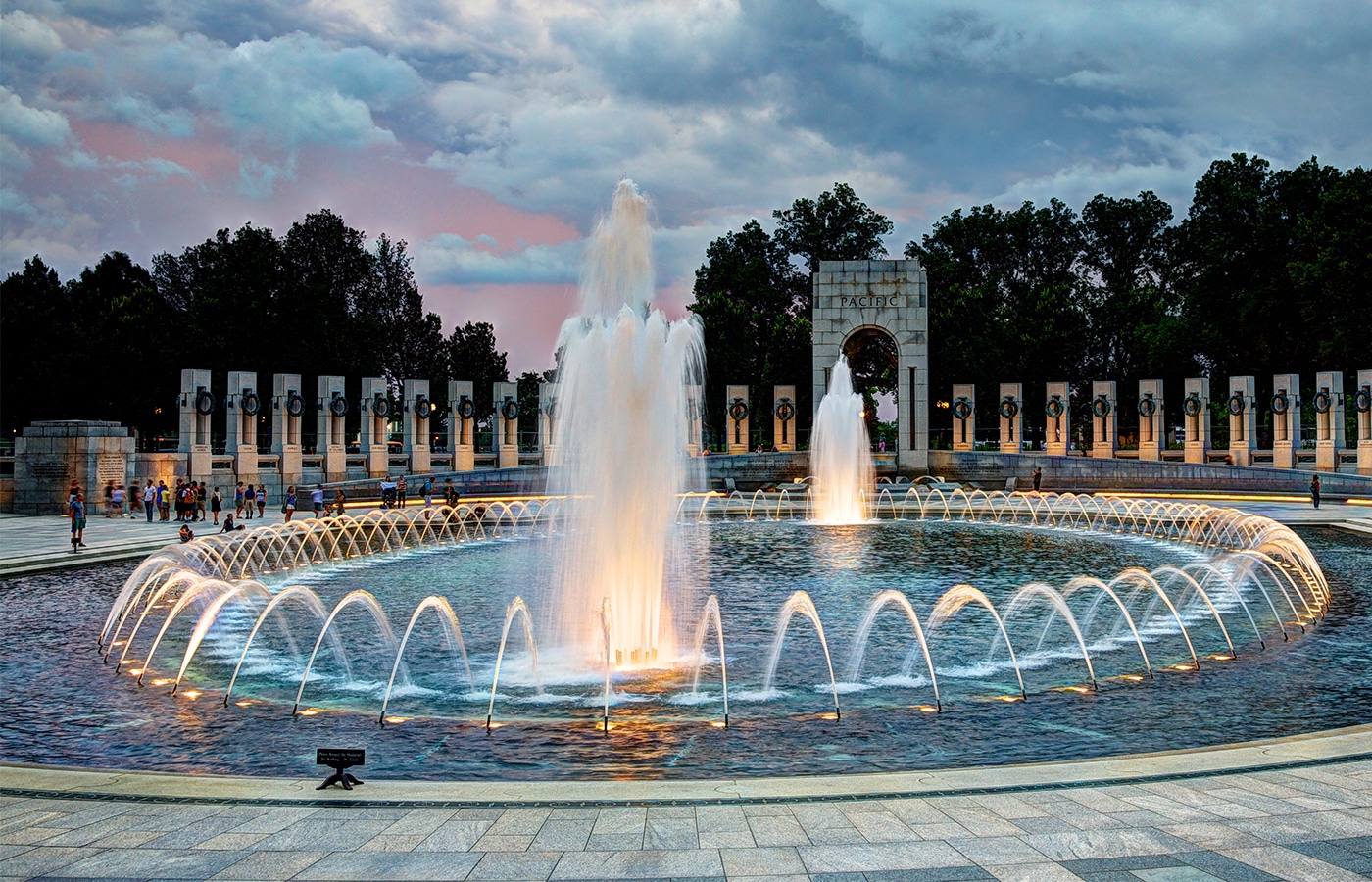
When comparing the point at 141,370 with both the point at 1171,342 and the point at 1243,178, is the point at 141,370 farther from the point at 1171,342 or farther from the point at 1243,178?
the point at 1243,178

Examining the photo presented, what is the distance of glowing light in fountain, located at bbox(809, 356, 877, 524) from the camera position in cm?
3738

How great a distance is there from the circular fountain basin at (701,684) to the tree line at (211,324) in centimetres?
4432

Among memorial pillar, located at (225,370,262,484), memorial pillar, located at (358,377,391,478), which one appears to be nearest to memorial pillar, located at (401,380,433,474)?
memorial pillar, located at (358,377,391,478)

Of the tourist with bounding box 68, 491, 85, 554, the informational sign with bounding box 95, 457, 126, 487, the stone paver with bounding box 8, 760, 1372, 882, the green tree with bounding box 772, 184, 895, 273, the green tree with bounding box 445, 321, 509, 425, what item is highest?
the green tree with bounding box 772, 184, 895, 273

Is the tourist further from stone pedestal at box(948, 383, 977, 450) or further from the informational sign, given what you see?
stone pedestal at box(948, 383, 977, 450)

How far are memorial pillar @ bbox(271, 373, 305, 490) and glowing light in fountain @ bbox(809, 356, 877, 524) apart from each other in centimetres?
2190

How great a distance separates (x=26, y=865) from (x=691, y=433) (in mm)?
52493

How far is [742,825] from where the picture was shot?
7035mm

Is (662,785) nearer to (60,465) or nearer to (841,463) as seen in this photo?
(841,463)

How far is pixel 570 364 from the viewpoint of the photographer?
15781 mm

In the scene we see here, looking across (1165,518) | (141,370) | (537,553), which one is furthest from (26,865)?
(141,370)

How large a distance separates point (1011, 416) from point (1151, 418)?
23.9 feet

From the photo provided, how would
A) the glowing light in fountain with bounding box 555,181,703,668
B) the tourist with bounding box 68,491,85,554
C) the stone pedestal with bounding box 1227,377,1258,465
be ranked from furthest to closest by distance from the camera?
the stone pedestal with bounding box 1227,377,1258,465 → the tourist with bounding box 68,491,85,554 → the glowing light in fountain with bounding box 555,181,703,668

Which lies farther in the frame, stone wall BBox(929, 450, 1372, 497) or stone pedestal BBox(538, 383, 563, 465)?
stone pedestal BBox(538, 383, 563, 465)
